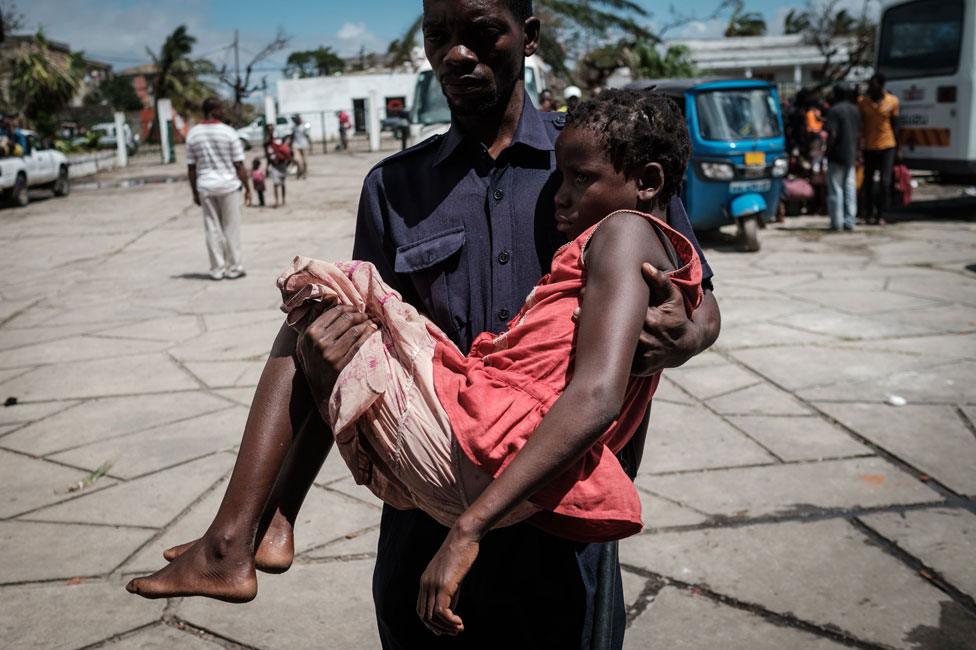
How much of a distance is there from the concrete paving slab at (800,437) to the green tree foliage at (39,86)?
33495 millimetres

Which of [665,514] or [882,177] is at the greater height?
[882,177]

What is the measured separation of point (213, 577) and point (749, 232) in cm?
908

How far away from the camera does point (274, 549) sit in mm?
1575

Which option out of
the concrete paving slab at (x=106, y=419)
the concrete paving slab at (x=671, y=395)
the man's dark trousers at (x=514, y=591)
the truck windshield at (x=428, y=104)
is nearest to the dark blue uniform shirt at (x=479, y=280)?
the man's dark trousers at (x=514, y=591)

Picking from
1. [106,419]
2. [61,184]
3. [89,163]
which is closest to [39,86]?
[89,163]

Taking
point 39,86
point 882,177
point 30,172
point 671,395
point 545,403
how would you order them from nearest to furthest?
point 545,403 < point 671,395 < point 882,177 < point 30,172 < point 39,86

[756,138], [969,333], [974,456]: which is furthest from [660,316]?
[756,138]

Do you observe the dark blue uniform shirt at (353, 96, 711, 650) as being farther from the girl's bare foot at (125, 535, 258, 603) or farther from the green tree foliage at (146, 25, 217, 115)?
the green tree foliage at (146, 25, 217, 115)

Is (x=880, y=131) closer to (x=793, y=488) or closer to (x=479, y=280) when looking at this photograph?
(x=793, y=488)

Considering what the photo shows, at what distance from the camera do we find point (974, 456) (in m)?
4.15

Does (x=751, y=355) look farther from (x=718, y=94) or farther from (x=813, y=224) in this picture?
(x=813, y=224)

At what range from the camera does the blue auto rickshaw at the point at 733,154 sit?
31.3 feet

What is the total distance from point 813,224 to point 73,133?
40327 mm

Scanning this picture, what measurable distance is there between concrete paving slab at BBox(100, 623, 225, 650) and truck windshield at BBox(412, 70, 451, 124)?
9.69 m
